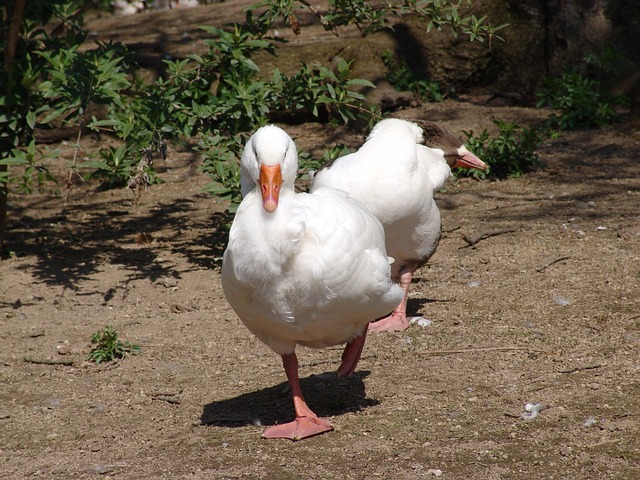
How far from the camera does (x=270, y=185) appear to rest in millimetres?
3783

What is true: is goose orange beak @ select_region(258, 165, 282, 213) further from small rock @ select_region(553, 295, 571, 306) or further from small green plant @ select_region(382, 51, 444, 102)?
small green plant @ select_region(382, 51, 444, 102)

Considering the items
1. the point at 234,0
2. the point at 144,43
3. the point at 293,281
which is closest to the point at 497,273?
the point at 293,281

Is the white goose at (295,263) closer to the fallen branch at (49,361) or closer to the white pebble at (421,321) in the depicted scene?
the white pebble at (421,321)

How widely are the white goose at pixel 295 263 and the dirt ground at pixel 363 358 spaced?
1.66 feet

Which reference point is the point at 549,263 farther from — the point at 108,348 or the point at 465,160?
the point at 108,348

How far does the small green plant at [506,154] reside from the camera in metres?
8.73

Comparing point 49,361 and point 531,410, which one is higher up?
point 531,410

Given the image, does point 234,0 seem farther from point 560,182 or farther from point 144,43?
point 560,182

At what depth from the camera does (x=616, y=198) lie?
308 inches

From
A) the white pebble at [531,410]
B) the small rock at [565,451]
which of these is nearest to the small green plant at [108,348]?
the white pebble at [531,410]

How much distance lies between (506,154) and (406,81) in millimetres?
2744

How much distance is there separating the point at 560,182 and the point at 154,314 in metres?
4.35

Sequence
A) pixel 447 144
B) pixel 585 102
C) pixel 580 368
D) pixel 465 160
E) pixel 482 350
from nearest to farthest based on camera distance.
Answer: pixel 580 368 → pixel 482 350 → pixel 447 144 → pixel 465 160 → pixel 585 102

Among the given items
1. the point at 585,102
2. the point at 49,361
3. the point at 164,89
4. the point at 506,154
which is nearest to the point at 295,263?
the point at 49,361
